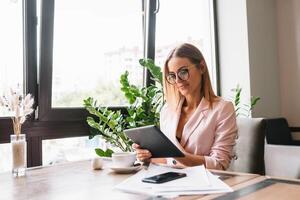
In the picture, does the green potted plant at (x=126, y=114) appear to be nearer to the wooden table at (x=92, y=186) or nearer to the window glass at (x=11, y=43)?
the window glass at (x=11, y=43)

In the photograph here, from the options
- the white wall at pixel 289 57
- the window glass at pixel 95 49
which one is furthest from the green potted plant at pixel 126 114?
the white wall at pixel 289 57

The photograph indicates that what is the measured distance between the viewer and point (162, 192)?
1.01m

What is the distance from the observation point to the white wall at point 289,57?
139 inches

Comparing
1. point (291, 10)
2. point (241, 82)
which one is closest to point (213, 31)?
point (241, 82)

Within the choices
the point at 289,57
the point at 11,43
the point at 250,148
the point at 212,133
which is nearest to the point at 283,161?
the point at 250,148

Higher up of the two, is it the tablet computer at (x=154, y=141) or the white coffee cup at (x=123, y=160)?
the tablet computer at (x=154, y=141)

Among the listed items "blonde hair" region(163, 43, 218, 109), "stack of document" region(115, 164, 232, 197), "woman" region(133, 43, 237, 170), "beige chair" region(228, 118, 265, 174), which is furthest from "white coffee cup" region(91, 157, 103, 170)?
"beige chair" region(228, 118, 265, 174)

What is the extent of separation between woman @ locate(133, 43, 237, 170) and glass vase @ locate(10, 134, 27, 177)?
495 mm

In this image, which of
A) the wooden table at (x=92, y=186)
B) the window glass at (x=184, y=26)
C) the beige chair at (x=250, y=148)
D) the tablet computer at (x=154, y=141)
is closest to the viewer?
the wooden table at (x=92, y=186)

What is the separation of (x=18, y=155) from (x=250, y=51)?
8.35 ft

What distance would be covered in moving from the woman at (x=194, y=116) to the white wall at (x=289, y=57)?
85.7 inches

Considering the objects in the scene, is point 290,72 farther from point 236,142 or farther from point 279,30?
point 236,142

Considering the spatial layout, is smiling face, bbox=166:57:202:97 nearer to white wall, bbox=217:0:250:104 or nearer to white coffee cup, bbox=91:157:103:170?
white coffee cup, bbox=91:157:103:170

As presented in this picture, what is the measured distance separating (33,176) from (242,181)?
2.83ft
